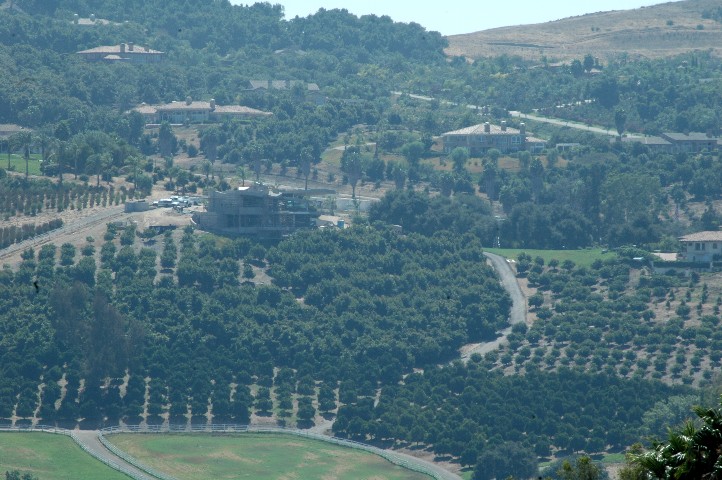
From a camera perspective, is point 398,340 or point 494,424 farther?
point 398,340

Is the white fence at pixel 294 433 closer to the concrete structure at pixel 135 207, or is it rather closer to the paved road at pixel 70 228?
the paved road at pixel 70 228

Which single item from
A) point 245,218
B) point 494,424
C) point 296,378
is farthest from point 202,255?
point 494,424

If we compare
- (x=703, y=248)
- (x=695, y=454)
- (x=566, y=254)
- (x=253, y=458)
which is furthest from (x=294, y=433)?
(x=695, y=454)

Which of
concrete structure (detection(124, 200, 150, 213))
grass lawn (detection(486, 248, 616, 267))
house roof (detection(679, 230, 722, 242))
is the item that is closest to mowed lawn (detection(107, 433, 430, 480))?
concrete structure (detection(124, 200, 150, 213))

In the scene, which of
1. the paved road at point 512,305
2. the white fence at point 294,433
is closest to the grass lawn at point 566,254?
the paved road at point 512,305

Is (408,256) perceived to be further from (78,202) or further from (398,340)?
(78,202)

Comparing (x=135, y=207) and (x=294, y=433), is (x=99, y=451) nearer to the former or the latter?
(x=294, y=433)

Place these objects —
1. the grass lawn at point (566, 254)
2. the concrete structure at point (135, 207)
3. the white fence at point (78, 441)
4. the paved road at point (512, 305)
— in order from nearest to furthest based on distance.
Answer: the white fence at point (78, 441)
the paved road at point (512, 305)
the concrete structure at point (135, 207)
the grass lawn at point (566, 254)
